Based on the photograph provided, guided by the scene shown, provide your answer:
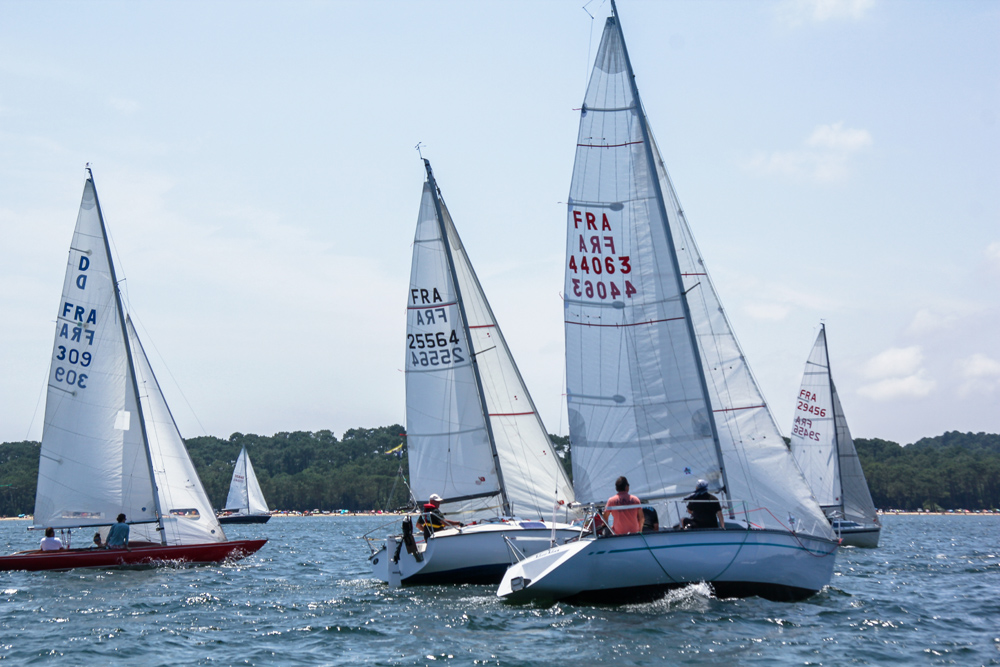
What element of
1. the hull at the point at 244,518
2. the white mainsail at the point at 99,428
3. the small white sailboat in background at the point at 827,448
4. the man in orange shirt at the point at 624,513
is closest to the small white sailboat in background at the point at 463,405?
the man in orange shirt at the point at 624,513

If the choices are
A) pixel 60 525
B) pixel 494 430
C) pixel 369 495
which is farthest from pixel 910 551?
pixel 369 495

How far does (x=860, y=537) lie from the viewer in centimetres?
3422

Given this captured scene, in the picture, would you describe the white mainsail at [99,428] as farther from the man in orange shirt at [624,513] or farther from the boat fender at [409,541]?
the man in orange shirt at [624,513]

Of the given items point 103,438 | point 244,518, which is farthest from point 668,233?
point 244,518

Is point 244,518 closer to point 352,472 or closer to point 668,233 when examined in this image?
point 352,472

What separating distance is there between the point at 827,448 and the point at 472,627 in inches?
1089

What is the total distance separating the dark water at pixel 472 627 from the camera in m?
11.1

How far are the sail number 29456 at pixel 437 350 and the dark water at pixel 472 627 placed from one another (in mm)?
5631

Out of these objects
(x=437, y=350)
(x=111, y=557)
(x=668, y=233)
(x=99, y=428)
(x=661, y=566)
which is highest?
(x=668, y=233)

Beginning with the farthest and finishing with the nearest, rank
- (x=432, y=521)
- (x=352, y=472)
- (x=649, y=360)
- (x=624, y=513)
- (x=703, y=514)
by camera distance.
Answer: (x=352, y=472) → (x=432, y=521) → (x=649, y=360) → (x=703, y=514) → (x=624, y=513)

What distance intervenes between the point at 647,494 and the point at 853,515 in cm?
2409

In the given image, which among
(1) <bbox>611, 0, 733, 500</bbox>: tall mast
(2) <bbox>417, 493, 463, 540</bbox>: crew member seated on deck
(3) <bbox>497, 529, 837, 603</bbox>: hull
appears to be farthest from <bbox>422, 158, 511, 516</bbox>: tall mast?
(3) <bbox>497, 529, 837, 603</bbox>: hull

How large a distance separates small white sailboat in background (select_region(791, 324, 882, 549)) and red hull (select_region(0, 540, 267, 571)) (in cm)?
2203

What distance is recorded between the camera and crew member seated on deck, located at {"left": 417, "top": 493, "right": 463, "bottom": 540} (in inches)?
754
